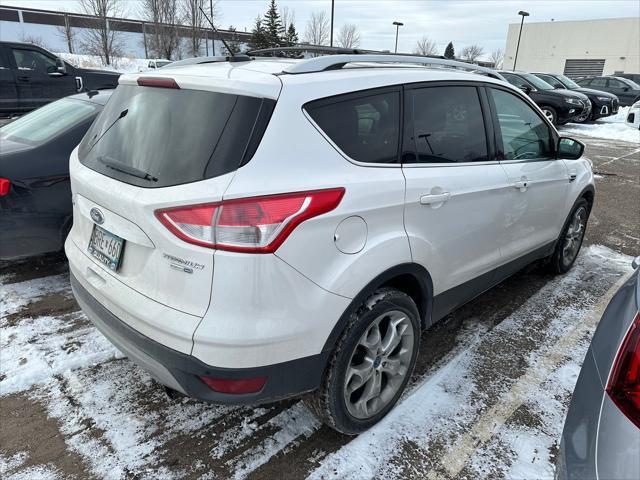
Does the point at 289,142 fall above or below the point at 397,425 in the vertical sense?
above

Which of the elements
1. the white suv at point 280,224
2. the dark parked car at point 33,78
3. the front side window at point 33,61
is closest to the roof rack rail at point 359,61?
the white suv at point 280,224

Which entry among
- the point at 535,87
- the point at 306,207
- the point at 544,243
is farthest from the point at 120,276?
the point at 535,87

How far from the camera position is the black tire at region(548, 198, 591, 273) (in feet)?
14.0

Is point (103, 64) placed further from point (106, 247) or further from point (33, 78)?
point (106, 247)

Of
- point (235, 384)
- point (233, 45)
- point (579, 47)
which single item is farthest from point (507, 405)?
Result: point (579, 47)

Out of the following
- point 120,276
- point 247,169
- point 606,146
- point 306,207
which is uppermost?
point 247,169

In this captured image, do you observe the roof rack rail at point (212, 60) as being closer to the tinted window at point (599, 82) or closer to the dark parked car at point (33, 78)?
the dark parked car at point (33, 78)

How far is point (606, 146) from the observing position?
13148 millimetres

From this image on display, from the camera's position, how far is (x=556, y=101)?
15078 mm

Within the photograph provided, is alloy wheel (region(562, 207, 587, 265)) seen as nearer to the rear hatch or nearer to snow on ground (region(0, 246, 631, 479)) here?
snow on ground (region(0, 246, 631, 479))

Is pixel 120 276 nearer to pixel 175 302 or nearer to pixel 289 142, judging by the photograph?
pixel 175 302

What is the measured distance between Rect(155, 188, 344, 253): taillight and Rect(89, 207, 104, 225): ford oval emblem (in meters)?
0.56

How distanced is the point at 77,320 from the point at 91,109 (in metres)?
1.77

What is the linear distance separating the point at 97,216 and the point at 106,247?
0.16 meters
